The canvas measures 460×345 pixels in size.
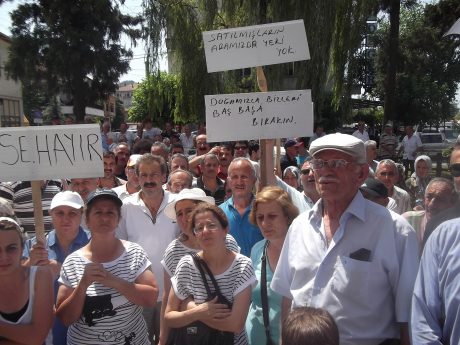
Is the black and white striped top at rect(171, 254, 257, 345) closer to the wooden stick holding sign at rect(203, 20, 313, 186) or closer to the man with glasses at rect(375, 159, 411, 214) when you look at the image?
the wooden stick holding sign at rect(203, 20, 313, 186)

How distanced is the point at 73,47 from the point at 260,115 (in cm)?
2379

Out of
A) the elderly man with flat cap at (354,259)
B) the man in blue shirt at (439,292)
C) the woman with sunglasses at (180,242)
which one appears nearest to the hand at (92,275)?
the woman with sunglasses at (180,242)

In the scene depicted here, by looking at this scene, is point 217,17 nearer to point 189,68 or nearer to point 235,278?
point 189,68

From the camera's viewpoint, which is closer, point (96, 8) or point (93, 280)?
point (93, 280)

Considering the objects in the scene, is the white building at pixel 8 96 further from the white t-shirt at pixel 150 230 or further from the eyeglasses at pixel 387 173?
the white t-shirt at pixel 150 230

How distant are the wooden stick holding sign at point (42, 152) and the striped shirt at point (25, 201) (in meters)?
1.11

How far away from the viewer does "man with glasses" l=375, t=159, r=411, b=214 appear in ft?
16.9

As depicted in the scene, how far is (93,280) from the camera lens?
2637mm

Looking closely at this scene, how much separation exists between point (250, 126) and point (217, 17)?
882cm

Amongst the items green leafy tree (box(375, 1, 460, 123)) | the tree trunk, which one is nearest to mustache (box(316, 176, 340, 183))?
the tree trunk

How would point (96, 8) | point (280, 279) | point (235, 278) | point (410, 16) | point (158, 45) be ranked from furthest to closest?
point (410, 16)
point (96, 8)
point (158, 45)
point (235, 278)
point (280, 279)

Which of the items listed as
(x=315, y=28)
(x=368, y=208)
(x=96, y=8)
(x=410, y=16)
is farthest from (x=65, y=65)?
(x=368, y=208)

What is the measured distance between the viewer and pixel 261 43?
433 centimetres

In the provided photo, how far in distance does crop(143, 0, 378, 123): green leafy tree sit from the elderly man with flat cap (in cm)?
933
